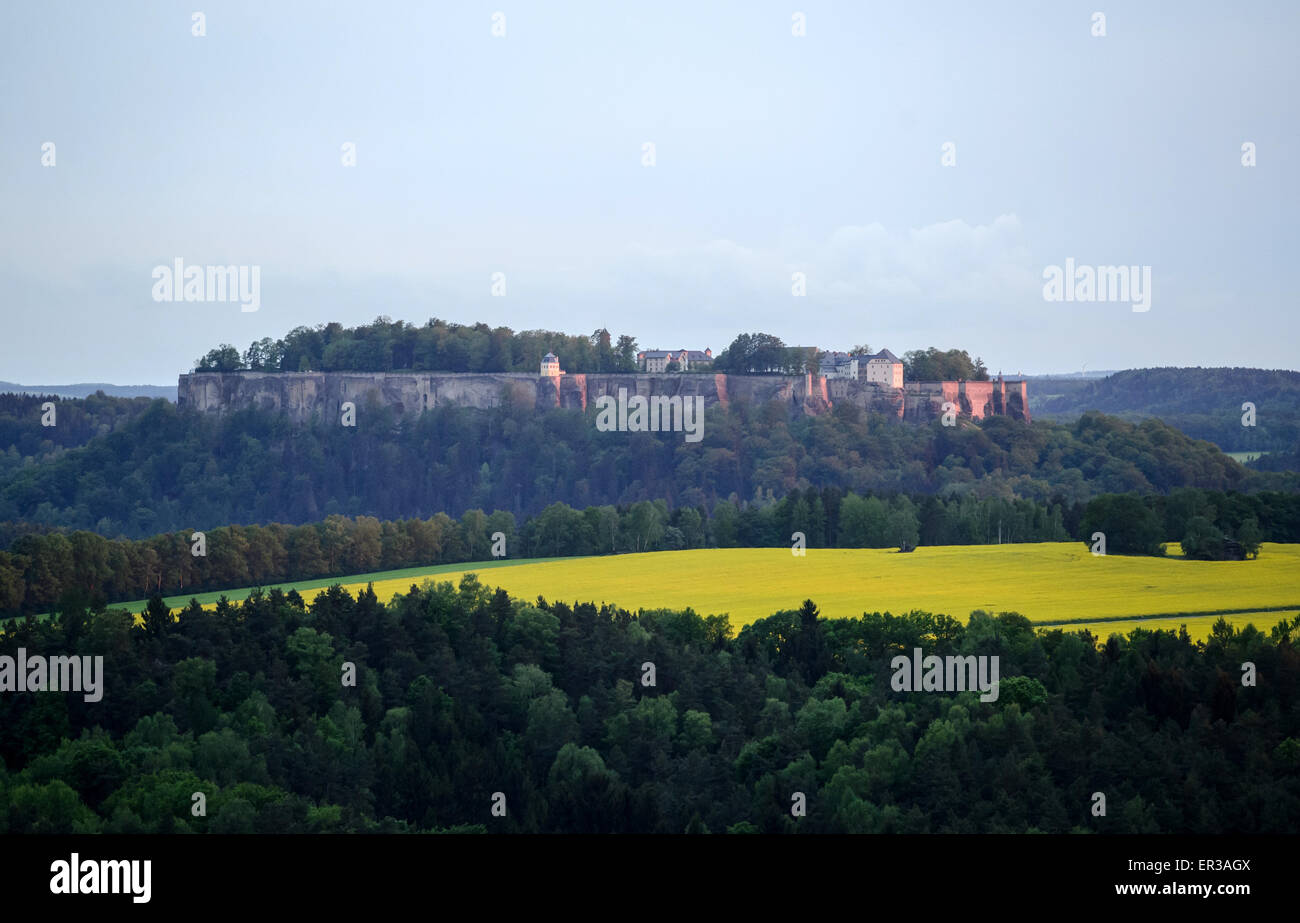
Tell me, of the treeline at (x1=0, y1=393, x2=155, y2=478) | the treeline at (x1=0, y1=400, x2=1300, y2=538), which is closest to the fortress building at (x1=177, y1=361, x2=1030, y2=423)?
the treeline at (x1=0, y1=400, x2=1300, y2=538)

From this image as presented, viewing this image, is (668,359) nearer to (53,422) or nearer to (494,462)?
(494,462)

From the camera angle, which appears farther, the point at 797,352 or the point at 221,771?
the point at 797,352

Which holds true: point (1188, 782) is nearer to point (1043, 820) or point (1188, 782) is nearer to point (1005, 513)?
point (1043, 820)

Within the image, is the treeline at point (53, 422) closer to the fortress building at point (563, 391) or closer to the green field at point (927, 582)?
the fortress building at point (563, 391)

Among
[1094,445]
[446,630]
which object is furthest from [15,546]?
[1094,445]

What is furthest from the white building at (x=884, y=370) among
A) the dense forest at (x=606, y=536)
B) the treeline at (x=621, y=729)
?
the treeline at (x=621, y=729)

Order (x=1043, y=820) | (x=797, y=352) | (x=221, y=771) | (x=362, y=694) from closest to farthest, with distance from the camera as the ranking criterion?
(x=1043, y=820) < (x=221, y=771) < (x=362, y=694) < (x=797, y=352)
